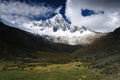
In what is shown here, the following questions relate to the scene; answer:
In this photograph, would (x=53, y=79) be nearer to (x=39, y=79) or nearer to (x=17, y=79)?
(x=39, y=79)

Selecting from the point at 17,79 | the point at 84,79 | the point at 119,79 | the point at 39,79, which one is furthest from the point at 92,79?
the point at 17,79

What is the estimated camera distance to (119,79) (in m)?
89.9

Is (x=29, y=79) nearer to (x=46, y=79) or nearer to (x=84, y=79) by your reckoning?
(x=46, y=79)

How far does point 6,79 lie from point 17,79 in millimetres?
4113

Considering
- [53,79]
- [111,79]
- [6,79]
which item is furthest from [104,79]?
[6,79]

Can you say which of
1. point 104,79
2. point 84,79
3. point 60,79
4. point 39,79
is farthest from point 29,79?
point 104,79

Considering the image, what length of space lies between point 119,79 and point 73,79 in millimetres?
17639

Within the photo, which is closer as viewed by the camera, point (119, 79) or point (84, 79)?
point (119, 79)

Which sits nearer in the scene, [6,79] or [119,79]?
[119,79]

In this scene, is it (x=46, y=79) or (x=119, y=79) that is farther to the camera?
(x=46, y=79)

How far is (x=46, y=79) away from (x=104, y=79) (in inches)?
853

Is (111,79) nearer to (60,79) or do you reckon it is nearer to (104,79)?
(104,79)

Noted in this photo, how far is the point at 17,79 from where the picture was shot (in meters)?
101

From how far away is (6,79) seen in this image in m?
100
